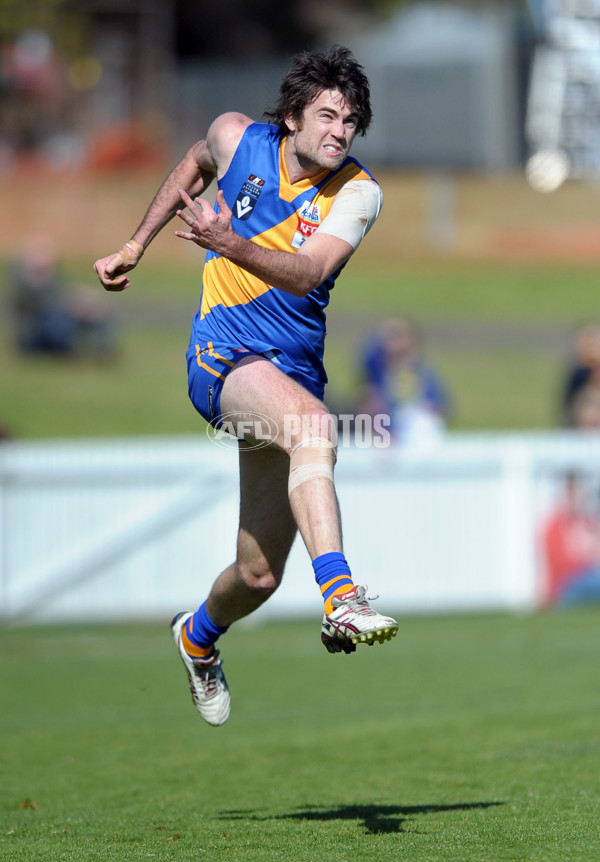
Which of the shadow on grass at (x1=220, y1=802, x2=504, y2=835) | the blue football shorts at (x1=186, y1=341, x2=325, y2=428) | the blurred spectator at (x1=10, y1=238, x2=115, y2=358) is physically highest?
the blurred spectator at (x1=10, y1=238, x2=115, y2=358)

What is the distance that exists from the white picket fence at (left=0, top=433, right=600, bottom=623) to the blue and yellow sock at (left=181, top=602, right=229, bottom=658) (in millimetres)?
6356

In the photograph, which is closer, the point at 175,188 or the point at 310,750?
the point at 175,188

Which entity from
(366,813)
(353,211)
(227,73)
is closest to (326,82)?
(353,211)

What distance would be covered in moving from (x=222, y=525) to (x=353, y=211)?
25.3ft

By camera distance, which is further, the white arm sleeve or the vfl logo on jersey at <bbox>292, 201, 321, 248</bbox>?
the vfl logo on jersey at <bbox>292, 201, 321, 248</bbox>

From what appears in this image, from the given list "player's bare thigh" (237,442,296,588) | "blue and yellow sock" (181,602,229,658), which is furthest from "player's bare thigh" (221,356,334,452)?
"blue and yellow sock" (181,602,229,658)

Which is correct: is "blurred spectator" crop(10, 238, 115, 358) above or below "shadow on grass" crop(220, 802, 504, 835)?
above

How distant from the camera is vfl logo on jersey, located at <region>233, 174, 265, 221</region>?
5.44m

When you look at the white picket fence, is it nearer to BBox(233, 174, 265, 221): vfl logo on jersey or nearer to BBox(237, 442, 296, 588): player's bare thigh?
BBox(237, 442, 296, 588): player's bare thigh

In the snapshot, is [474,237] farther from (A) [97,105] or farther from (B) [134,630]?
(B) [134,630]

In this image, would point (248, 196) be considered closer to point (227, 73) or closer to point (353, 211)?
point (353, 211)

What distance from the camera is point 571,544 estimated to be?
42.6 feet

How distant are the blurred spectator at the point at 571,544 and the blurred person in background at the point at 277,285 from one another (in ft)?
24.7

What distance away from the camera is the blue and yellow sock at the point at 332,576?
4.72 metres
